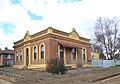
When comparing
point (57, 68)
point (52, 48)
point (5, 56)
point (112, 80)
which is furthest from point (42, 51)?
point (5, 56)

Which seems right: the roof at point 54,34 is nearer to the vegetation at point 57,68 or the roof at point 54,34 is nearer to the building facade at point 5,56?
the vegetation at point 57,68

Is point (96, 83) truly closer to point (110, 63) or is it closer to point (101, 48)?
point (110, 63)

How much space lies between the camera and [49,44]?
2902 cm

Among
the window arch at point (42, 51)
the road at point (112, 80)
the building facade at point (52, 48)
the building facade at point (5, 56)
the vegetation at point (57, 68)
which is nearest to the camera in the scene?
the road at point (112, 80)

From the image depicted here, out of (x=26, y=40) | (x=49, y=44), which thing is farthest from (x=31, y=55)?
(x=49, y=44)

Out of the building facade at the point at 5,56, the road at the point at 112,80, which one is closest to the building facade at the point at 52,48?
the road at the point at 112,80

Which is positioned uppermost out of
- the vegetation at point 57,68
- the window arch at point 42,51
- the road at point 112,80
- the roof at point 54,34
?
the roof at point 54,34

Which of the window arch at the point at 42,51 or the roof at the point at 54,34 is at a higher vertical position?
the roof at the point at 54,34

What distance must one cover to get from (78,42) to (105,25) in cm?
2128

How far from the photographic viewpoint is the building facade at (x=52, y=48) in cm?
2953

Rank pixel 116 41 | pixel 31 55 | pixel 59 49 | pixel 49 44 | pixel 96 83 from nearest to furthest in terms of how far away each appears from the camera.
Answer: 1. pixel 96 83
2. pixel 49 44
3. pixel 59 49
4. pixel 31 55
5. pixel 116 41

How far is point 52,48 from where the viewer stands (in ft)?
96.6

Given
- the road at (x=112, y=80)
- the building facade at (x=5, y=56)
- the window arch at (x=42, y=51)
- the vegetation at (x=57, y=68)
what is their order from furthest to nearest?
the building facade at (x=5, y=56)
the window arch at (x=42, y=51)
the vegetation at (x=57, y=68)
the road at (x=112, y=80)

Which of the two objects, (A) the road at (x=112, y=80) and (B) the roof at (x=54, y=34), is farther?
(B) the roof at (x=54, y=34)
